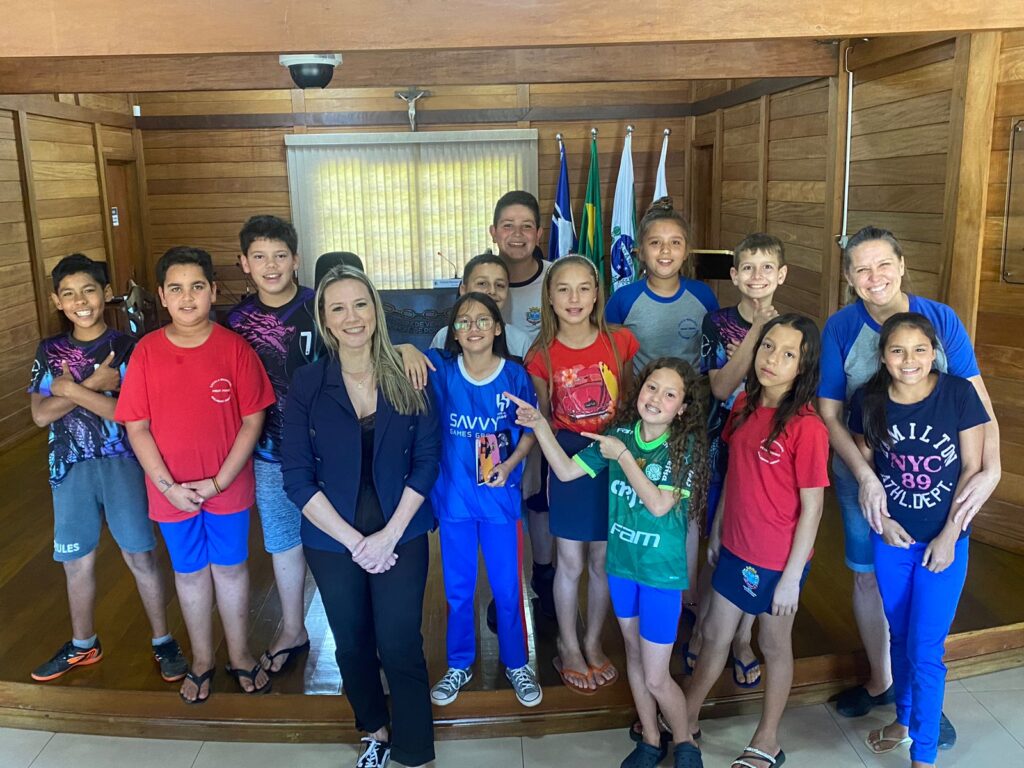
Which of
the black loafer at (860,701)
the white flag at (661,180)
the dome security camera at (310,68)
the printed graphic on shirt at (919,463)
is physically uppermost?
the dome security camera at (310,68)

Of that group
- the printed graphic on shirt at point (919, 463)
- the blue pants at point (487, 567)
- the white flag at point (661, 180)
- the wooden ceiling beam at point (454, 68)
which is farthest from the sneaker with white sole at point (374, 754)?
the white flag at point (661, 180)

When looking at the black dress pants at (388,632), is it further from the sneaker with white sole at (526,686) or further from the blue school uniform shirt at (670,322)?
the blue school uniform shirt at (670,322)

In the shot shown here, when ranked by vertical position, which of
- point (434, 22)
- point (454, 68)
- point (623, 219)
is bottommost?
point (623, 219)

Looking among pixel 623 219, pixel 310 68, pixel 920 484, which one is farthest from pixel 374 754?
pixel 623 219

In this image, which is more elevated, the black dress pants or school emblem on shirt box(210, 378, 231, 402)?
school emblem on shirt box(210, 378, 231, 402)

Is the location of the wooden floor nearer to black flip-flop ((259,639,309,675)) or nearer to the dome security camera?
black flip-flop ((259,639,309,675))

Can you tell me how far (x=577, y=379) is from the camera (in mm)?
2256

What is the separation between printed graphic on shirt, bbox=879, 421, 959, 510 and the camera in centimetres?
207

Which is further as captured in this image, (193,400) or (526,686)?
(526,686)

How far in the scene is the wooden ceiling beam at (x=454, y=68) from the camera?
4078 mm

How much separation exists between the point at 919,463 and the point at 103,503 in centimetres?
223

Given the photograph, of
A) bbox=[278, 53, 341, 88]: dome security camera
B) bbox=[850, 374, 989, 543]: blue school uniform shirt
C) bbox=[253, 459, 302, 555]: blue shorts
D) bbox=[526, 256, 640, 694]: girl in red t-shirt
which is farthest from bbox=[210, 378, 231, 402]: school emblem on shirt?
bbox=[278, 53, 341, 88]: dome security camera

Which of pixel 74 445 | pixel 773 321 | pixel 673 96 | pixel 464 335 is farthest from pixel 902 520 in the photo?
pixel 673 96

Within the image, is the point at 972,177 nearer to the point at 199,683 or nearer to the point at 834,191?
the point at 834,191
